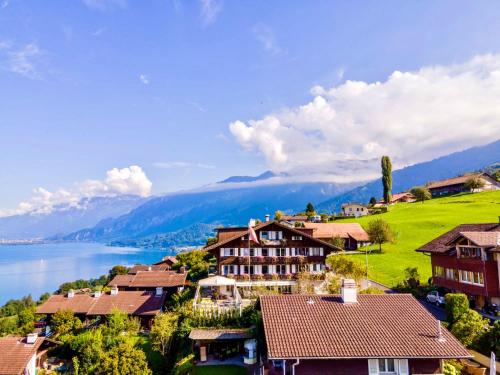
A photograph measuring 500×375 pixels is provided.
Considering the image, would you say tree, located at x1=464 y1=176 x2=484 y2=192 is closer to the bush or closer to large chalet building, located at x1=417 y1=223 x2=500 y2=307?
large chalet building, located at x1=417 y1=223 x2=500 y2=307

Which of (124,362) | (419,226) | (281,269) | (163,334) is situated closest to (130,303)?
(281,269)

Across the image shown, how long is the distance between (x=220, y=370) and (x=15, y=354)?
60.6 ft

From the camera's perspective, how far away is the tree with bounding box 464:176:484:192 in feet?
358

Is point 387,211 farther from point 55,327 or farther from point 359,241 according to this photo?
point 55,327

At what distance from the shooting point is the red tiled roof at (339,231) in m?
74.1

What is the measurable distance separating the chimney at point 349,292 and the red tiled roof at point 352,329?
1.13ft

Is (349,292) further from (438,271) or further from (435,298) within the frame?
(438,271)

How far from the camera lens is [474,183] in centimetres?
10931

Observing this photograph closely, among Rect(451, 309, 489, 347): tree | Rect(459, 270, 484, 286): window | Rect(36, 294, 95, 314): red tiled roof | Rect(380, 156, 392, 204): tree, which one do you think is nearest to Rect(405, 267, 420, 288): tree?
Rect(459, 270, 484, 286): window

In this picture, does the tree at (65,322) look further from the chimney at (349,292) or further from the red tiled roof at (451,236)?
the red tiled roof at (451,236)

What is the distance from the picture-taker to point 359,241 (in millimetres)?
72250

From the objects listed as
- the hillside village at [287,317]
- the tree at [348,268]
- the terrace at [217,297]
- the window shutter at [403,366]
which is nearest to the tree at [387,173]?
the hillside village at [287,317]

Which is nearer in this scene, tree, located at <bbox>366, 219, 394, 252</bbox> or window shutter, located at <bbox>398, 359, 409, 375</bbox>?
window shutter, located at <bbox>398, 359, 409, 375</bbox>

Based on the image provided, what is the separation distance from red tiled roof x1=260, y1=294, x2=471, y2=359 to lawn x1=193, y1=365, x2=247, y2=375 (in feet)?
17.1
